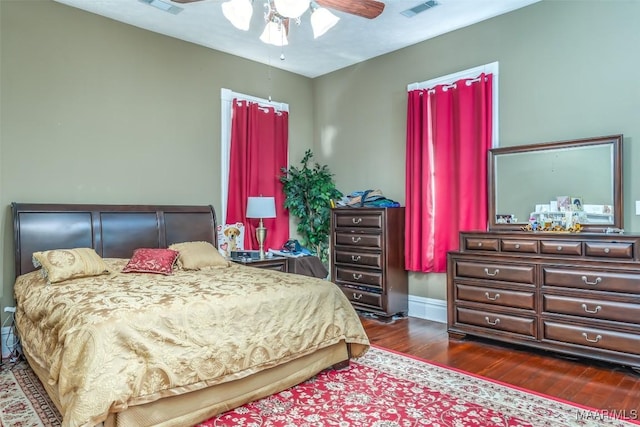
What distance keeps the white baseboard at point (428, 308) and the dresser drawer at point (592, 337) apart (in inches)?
48.7

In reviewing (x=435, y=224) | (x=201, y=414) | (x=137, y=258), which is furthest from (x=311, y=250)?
(x=201, y=414)

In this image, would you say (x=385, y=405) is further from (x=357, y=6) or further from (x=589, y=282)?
(x=357, y=6)

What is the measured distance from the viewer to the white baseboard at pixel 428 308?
14.3 feet

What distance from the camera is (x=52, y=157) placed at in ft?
11.7

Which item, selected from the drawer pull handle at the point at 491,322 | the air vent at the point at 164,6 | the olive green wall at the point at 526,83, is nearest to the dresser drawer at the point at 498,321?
the drawer pull handle at the point at 491,322

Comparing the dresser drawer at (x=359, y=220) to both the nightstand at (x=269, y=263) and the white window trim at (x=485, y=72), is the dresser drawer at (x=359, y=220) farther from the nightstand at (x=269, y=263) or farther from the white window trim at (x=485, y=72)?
the white window trim at (x=485, y=72)

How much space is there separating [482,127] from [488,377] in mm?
2333

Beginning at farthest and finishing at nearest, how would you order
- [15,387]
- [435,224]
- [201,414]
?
[435,224] → [15,387] → [201,414]

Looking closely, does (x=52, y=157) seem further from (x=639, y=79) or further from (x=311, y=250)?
(x=639, y=79)

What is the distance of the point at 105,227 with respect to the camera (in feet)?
12.2

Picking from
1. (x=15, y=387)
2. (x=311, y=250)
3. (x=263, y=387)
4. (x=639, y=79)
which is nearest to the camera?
(x=263, y=387)

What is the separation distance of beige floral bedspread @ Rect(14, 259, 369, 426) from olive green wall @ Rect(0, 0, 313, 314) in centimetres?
98

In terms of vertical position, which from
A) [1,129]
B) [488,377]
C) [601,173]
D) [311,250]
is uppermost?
[1,129]

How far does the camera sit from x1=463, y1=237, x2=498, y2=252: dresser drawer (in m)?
3.54
